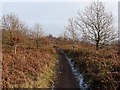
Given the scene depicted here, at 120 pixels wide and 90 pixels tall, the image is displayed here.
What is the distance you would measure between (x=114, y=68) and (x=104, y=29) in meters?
21.8

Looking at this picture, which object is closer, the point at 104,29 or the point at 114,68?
the point at 114,68

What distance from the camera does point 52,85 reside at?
1995 cm

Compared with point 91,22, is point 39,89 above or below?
below

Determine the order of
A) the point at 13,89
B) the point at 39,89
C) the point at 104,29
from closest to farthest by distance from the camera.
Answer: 1. the point at 13,89
2. the point at 39,89
3. the point at 104,29

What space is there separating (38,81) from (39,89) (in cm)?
180

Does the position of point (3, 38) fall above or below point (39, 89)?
above

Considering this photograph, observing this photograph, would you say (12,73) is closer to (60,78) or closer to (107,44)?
(60,78)

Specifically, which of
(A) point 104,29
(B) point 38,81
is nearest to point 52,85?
(B) point 38,81

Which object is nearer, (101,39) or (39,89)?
(39,89)

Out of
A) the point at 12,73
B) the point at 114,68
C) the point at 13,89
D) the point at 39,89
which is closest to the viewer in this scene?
the point at 13,89

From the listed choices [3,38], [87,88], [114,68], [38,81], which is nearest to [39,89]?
Answer: [38,81]

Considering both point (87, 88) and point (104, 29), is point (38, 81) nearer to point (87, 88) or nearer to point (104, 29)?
point (87, 88)

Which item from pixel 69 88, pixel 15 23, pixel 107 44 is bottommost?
pixel 69 88

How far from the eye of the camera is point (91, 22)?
43.8m
